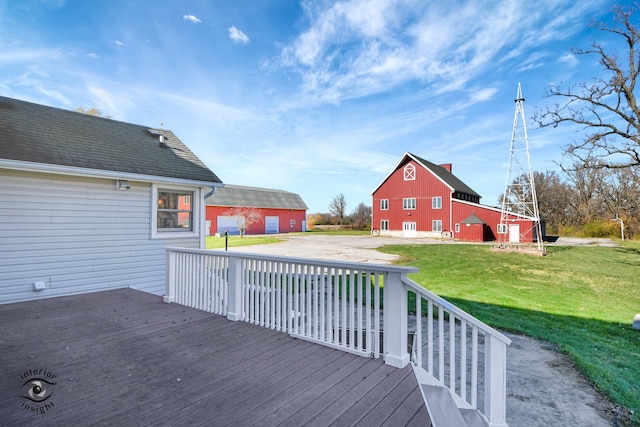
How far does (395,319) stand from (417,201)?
26.9m

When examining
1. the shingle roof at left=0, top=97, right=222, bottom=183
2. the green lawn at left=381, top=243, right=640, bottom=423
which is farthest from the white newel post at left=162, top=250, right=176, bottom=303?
the green lawn at left=381, top=243, right=640, bottom=423

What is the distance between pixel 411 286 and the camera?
2748 millimetres

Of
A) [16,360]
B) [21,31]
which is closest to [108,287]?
[16,360]

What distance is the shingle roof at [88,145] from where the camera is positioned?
5676 millimetres

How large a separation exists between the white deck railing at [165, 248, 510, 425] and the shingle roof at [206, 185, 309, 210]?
25.2m

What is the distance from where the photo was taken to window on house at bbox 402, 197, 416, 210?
28.5 metres

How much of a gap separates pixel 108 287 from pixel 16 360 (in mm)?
3738

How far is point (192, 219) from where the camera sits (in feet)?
25.8

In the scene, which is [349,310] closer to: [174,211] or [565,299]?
[174,211]

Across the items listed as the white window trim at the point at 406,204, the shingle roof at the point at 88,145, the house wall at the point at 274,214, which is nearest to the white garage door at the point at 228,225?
the house wall at the point at 274,214

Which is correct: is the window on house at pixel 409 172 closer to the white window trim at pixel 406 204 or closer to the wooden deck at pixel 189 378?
the white window trim at pixel 406 204

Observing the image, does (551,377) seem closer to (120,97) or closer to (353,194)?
(120,97)

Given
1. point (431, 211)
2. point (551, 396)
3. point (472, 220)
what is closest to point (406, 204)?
point (431, 211)

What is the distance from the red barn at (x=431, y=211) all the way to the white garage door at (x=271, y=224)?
1139cm
